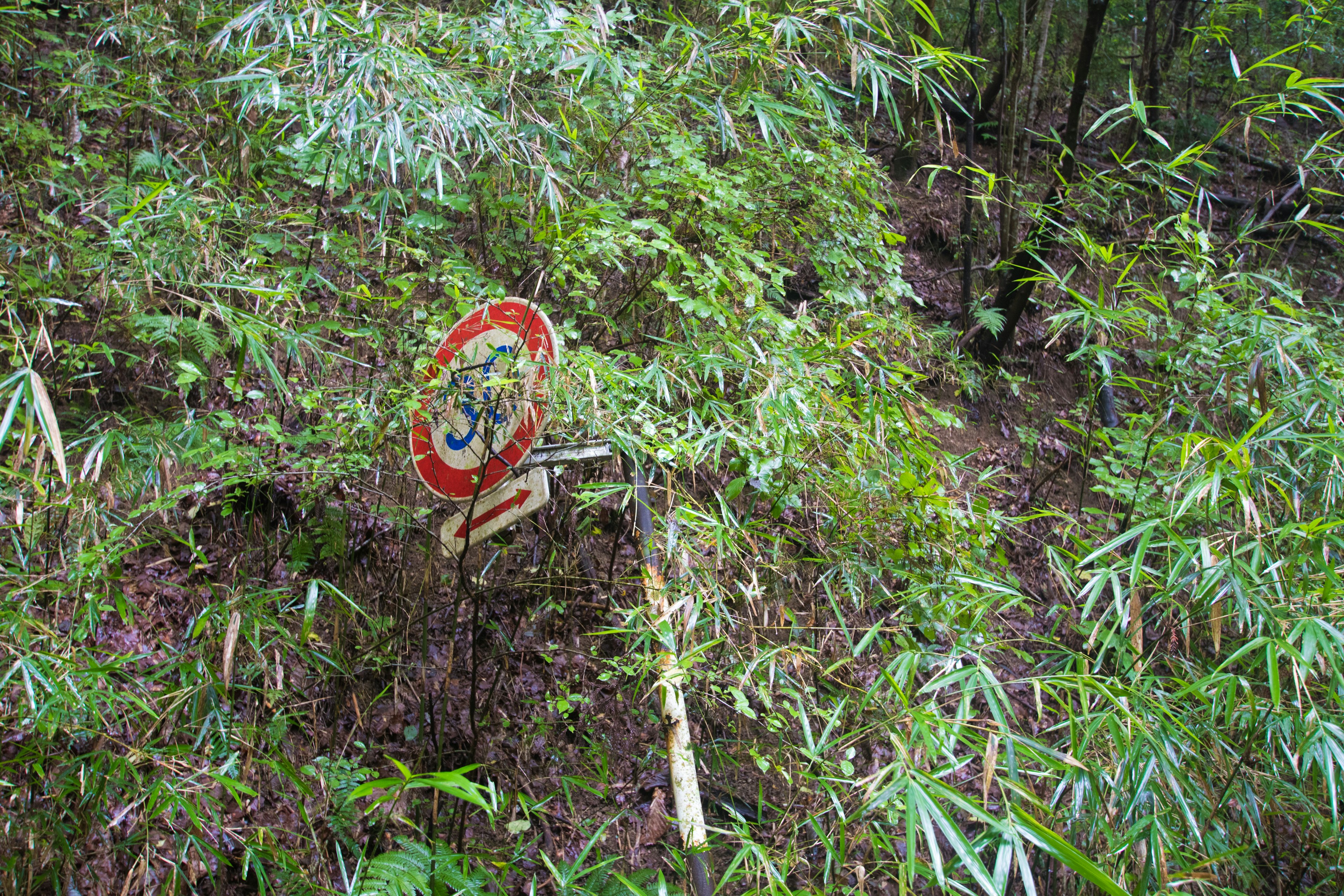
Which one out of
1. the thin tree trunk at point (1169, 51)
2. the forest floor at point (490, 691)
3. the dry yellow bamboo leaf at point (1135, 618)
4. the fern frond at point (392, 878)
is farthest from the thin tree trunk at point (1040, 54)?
the fern frond at point (392, 878)

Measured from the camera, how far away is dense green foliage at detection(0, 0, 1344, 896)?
198 centimetres

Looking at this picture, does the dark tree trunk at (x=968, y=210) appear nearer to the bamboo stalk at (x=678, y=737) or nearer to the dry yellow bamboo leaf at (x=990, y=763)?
the bamboo stalk at (x=678, y=737)

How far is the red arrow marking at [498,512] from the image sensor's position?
1928mm

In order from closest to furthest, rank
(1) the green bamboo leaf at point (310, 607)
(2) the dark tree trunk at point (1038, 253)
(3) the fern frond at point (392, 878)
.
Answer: (3) the fern frond at point (392, 878) < (1) the green bamboo leaf at point (310, 607) < (2) the dark tree trunk at point (1038, 253)

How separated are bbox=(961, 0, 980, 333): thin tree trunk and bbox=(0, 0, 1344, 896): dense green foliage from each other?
7.51 feet

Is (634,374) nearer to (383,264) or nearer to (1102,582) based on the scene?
(383,264)

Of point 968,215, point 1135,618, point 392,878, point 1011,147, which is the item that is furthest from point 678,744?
point 1011,147

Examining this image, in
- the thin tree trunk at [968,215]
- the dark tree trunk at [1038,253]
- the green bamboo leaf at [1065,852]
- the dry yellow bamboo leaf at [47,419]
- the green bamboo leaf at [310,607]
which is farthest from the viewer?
the thin tree trunk at [968,215]

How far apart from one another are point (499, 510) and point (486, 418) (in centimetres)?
23

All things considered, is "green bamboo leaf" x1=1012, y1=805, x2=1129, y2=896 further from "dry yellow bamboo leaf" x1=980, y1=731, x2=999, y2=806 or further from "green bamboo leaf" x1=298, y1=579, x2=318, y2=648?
"green bamboo leaf" x1=298, y1=579, x2=318, y2=648

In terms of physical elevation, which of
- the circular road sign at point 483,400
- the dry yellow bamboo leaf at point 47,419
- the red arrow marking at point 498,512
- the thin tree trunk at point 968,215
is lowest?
the thin tree trunk at point 968,215

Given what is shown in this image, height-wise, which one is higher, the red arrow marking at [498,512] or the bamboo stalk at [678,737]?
the red arrow marking at [498,512]

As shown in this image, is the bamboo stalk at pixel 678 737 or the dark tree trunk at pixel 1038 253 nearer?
the bamboo stalk at pixel 678 737

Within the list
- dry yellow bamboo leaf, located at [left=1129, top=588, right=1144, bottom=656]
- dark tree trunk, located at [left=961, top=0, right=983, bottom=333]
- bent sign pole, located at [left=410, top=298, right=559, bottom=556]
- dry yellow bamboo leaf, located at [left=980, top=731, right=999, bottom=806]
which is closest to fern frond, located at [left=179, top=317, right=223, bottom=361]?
bent sign pole, located at [left=410, top=298, right=559, bottom=556]
